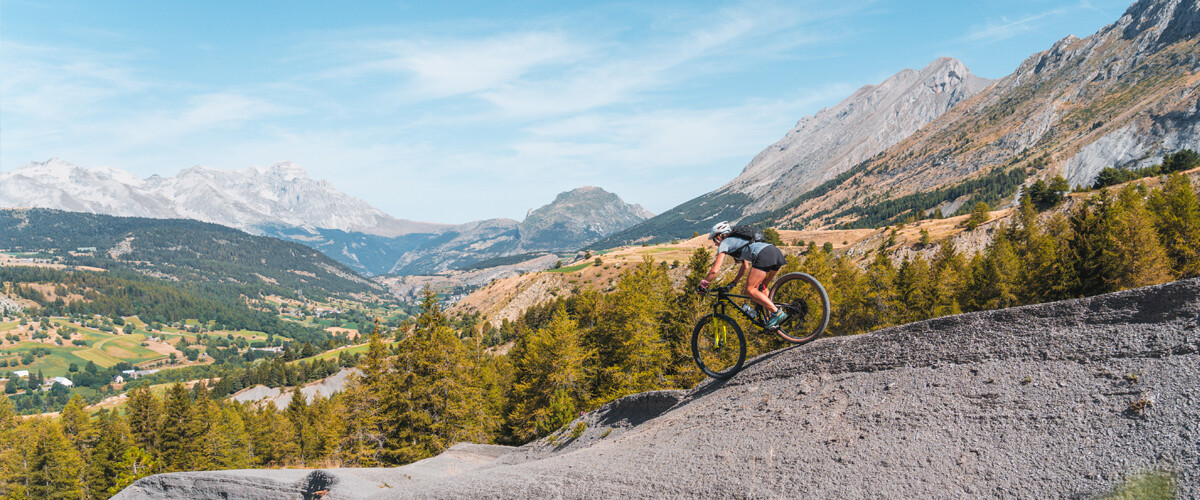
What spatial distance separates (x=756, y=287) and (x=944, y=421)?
14.9ft

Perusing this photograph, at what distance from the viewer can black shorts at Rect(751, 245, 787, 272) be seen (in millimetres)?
12352

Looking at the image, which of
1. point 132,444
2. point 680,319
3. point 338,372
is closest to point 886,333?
point 680,319

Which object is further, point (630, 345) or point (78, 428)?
point (78, 428)

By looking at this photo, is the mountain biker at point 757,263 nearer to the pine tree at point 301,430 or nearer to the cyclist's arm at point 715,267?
the cyclist's arm at point 715,267

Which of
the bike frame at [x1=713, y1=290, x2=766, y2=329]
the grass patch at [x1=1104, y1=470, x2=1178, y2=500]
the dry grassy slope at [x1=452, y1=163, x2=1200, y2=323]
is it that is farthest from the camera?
the dry grassy slope at [x1=452, y1=163, x2=1200, y2=323]

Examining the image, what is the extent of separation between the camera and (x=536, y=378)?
130 ft

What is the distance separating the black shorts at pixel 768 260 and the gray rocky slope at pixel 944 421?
2.80 meters

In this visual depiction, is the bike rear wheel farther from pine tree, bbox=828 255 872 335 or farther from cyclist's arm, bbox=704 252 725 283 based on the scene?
pine tree, bbox=828 255 872 335

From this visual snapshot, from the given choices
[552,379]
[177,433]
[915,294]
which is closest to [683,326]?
[552,379]

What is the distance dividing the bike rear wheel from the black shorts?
408 millimetres

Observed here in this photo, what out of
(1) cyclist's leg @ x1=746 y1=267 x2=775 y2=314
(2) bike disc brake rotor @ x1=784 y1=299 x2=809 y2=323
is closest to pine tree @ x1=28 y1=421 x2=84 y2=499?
(1) cyclist's leg @ x1=746 y1=267 x2=775 y2=314

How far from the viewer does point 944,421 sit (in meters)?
9.49

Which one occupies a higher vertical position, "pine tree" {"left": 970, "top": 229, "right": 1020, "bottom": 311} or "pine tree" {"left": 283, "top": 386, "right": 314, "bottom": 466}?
"pine tree" {"left": 970, "top": 229, "right": 1020, "bottom": 311}

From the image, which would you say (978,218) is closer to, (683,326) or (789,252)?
(789,252)
